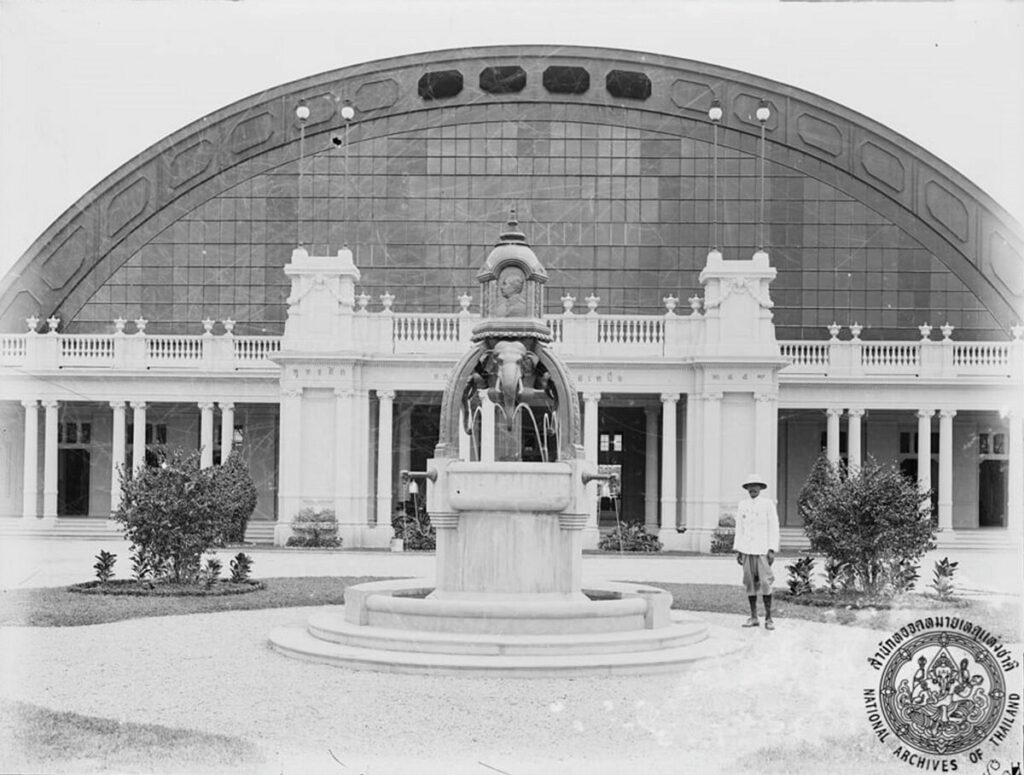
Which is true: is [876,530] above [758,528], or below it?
below

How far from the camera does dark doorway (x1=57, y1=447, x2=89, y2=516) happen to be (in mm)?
55656

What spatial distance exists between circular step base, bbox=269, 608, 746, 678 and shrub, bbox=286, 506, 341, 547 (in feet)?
93.1

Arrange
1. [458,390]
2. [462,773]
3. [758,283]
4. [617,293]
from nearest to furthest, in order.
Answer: [462,773] → [458,390] → [758,283] → [617,293]

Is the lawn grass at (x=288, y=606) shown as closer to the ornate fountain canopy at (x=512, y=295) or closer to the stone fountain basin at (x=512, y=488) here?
the stone fountain basin at (x=512, y=488)

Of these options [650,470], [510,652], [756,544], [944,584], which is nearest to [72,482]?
[650,470]

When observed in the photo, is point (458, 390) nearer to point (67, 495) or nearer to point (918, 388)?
point (918, 388)

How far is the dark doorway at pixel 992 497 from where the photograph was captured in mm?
55312

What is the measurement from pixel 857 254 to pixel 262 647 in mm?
42088

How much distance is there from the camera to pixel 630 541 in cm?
4603

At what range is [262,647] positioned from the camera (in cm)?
1820

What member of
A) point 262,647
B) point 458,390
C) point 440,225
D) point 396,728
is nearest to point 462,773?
point 396,728

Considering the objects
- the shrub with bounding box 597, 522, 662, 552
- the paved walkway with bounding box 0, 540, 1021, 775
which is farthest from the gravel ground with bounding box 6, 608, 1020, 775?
the shrub with bounding box 597, 522, 662, 552

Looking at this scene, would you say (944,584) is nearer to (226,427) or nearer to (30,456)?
(226,427)

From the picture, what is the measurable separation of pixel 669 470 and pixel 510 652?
32.8 meters
